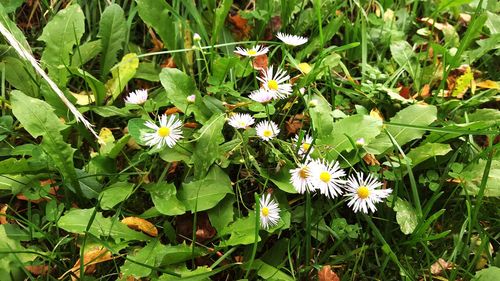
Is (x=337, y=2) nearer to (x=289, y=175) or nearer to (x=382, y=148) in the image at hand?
(x=382, y=148)

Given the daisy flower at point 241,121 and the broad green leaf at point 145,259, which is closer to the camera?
the broad green leaf at point 145,259

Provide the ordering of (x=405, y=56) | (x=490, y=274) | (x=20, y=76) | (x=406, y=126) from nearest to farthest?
(x=490, y=274)
(x=406, y=126)
(x=20, y=76)
(x=405, y=56)

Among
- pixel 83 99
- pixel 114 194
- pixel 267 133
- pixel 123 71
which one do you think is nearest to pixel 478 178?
pixel 267 133

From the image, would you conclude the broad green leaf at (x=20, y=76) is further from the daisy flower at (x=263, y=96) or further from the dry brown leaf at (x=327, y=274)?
the dry brown leaf at (x=327, y=274)

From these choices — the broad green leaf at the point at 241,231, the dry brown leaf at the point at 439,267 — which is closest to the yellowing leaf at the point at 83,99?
the broad green leaf at the point at 241,231

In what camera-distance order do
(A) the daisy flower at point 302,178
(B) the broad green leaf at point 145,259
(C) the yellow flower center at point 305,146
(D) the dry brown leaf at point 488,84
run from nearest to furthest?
1. (B) the broad green leaf at point 145,259
2. (A) the daisy flower at point 302,178
3. (C) the yellow flower center at point 305,146
4. (D) the dry brown leaf at point 488,84

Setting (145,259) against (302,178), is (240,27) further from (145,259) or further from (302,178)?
(145,259)

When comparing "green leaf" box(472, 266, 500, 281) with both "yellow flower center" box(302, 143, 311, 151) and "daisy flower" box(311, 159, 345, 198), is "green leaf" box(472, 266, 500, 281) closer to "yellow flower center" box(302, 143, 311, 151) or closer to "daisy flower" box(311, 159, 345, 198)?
"daisy flower" box(311, 159, 345, 198)
